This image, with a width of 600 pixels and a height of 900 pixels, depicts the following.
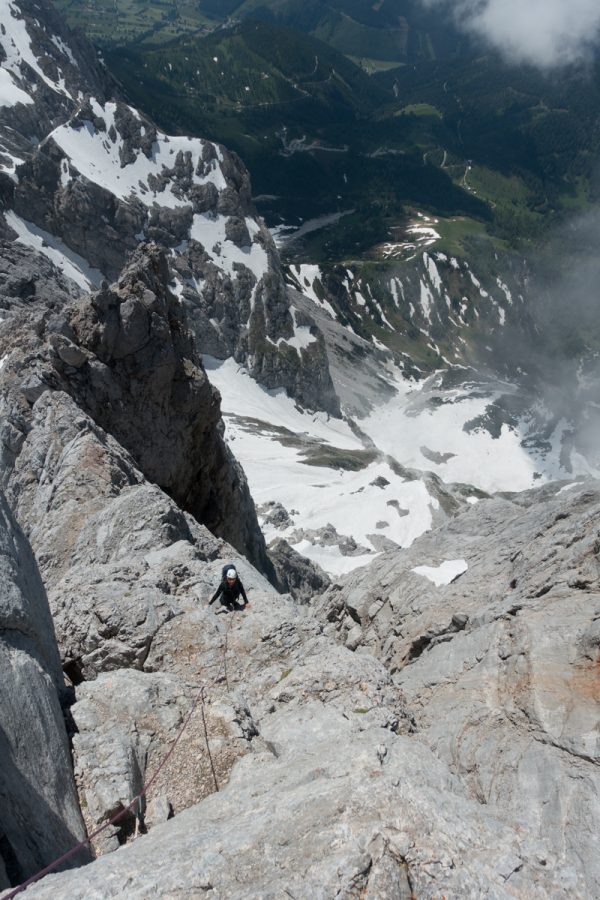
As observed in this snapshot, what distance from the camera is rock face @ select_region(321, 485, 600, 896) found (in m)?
12.4

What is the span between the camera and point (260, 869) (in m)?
8.45

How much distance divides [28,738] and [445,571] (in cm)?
2111

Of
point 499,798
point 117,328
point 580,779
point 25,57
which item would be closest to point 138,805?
point 499,798

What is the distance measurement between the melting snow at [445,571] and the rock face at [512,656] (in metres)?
0.05

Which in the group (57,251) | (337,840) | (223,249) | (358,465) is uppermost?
(57,251)

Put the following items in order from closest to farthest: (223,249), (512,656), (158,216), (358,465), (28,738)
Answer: (28,738)
(512,656)
(358,465)
(158,216)
(223,249)

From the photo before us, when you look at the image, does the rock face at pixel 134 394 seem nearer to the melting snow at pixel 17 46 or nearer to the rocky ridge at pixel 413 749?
the rocky ridge at pixel 413 749

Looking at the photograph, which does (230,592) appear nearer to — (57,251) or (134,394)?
(134,394)

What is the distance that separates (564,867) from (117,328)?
41347 millimetres

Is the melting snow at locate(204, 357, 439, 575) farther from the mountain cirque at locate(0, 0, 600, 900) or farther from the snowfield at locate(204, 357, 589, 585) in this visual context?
the mountain cirque at locate(0, 0, 600, 900)

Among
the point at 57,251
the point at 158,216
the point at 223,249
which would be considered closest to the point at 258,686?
the point at 57,251

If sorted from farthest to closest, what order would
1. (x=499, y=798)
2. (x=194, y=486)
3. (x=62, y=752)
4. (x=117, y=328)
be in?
(x=194, y=486) < (x=117, y=328) < (x=499, y=798) < (x=62, y=752)

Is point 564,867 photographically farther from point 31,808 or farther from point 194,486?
point 194,486

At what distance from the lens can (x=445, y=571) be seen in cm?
2834
